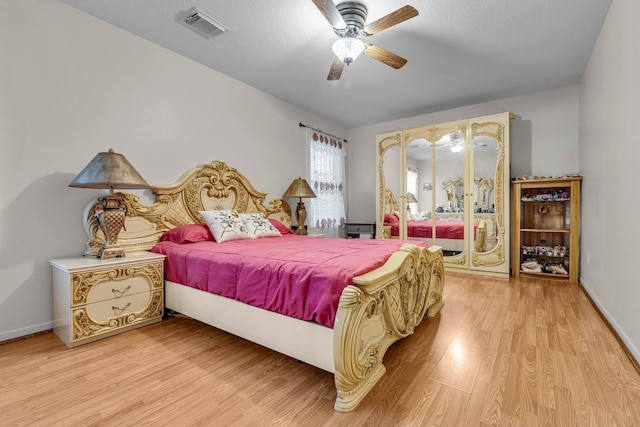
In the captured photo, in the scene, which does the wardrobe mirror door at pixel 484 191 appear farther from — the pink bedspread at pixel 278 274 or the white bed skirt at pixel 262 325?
the white bed skirt at pixel 262 325

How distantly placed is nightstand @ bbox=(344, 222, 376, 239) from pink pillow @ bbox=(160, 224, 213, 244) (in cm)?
280

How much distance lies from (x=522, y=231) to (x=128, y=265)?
4540mm

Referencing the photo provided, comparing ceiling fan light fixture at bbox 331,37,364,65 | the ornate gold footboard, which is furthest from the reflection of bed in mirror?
ceiling fan light fixture at bbox 331,37,364,65

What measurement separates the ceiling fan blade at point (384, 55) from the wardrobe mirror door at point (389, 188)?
86.2 inches

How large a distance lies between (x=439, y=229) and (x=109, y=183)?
3.98m

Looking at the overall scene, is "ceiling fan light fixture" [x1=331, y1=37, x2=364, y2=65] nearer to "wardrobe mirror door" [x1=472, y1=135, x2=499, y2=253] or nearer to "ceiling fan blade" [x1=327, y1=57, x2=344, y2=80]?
"ceiling fan blade" [x1=327, y1=57, x2=344, y2=80]

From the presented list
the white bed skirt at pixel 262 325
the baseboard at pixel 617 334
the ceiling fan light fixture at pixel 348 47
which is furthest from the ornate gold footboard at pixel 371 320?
the ceiling fan light fixture at pixel 348 47

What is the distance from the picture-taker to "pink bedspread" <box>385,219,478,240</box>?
423 cm

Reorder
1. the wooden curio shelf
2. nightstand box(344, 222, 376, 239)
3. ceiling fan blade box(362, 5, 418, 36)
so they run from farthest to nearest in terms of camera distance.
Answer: nightstand box(344, 222, 376, 239) → the wooden curio shelf → ceiling fan blade box(362, 5, 418, 36)

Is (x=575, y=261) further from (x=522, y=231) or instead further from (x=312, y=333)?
(x=312, y=333)

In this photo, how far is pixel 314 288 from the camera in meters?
1.55

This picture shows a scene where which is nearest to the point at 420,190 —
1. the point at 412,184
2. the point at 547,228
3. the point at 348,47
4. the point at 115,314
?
the point at 412,184

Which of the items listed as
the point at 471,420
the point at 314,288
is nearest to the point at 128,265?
the point at 314,288

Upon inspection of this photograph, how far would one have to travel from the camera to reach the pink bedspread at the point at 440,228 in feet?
13.9
